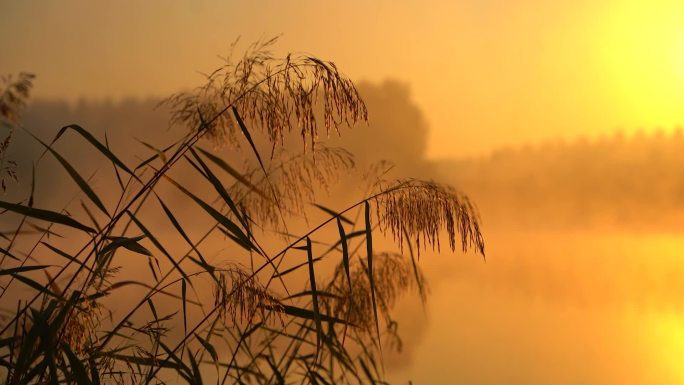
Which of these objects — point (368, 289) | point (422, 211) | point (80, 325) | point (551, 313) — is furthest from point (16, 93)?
point (551, 313)

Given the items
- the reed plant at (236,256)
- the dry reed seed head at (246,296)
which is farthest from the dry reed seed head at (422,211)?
the dry reed seed head at (246,296)

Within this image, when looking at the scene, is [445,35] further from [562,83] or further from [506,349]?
[506,349]

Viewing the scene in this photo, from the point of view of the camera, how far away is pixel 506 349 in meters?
2.30

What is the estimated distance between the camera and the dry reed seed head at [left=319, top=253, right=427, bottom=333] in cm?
183

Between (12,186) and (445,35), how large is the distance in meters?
1.33

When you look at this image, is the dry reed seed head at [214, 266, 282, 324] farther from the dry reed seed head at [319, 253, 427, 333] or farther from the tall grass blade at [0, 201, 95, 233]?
the dry reed seed head at [319, 253, 427, 333]

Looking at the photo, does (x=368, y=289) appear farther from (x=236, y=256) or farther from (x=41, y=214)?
(x=41, y=214)

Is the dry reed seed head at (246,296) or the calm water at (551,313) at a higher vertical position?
the dry reed seed head at (246,296)

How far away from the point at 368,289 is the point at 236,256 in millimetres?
656

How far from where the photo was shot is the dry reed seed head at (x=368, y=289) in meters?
1.83

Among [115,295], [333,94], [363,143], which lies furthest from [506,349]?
[333,94]

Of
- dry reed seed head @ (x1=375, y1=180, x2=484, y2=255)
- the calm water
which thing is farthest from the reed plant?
the calm water

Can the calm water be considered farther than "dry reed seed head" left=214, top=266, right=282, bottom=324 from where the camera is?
Yes

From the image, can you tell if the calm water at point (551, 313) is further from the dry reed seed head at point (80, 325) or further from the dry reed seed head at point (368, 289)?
the dry reed seed head at point (80, 325)
